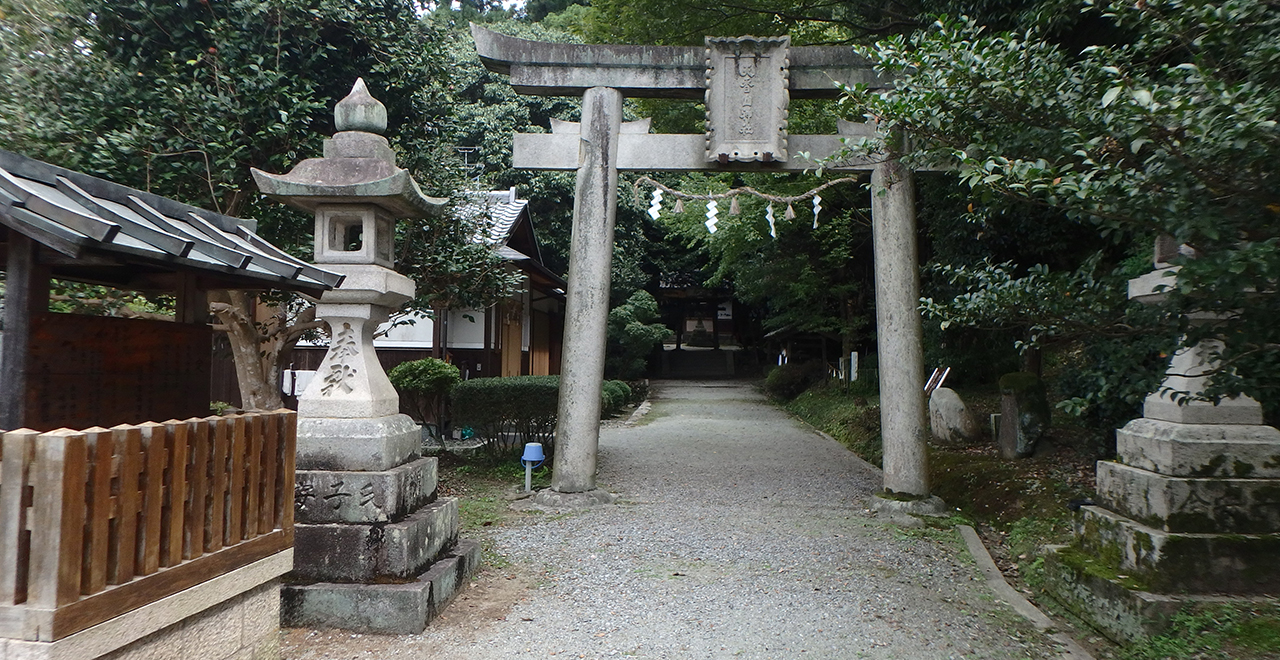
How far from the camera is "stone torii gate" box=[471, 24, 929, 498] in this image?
706 centimetres

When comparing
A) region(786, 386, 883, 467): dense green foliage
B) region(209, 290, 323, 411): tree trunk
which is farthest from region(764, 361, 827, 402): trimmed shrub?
region(209, 290, 323, 411): tree trunk

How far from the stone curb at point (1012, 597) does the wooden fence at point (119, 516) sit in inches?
160

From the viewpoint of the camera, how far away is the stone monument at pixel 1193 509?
364cm

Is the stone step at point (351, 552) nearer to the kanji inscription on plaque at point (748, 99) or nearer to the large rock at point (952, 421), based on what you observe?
the kanji inscription on plaque at point (748, 99)

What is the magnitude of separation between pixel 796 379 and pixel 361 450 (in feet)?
61.0

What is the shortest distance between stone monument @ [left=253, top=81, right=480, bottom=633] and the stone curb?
11.6ft

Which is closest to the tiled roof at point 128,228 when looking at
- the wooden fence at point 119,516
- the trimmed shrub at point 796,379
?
the wooden fence at point 119,516

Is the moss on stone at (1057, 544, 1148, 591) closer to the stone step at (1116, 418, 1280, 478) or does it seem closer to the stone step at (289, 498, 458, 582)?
the stone step at (1116, 418, 1280, 478)

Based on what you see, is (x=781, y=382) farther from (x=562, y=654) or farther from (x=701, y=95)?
(x=562, y=654)

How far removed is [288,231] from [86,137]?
170 centimetres

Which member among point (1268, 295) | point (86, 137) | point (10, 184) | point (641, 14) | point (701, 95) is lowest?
point (1268, 295)

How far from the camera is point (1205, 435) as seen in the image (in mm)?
3752

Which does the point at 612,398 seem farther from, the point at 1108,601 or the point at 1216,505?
the point at 1216,505

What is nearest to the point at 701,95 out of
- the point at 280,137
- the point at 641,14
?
the point at 641,14
